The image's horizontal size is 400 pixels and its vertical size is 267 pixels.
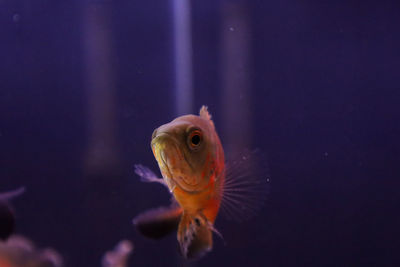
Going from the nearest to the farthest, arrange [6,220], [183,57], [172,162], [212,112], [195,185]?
[6,220]
[172,162]
[195,185]
[212,112]
[183,57]

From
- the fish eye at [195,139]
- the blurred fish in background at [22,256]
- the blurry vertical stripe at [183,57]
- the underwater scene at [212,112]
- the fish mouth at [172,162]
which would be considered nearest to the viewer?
the fish mouth at [172,162]

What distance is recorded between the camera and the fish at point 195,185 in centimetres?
166

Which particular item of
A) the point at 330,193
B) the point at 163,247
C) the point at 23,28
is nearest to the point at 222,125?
the point at 330,193

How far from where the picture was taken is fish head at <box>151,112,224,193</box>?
5.35 ft

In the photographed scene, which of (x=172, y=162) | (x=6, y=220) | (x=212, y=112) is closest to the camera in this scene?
(x=6, y=220)

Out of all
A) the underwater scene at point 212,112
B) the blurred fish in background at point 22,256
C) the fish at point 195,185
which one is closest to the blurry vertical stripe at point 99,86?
the underwater scene at point 212,112

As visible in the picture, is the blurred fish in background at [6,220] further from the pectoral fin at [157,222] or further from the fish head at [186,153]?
the fish head at [186,153]

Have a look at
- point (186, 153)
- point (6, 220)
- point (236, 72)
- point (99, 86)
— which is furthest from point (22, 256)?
point (236, 72)

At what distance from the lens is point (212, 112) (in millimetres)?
3801

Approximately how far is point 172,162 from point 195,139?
0.18 metres

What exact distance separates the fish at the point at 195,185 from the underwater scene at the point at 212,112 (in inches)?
56.4

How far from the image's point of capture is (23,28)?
4.04 m

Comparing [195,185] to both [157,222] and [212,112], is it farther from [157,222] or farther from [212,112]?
[212,112]

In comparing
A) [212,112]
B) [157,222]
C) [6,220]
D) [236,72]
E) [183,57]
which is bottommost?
[157,222]
